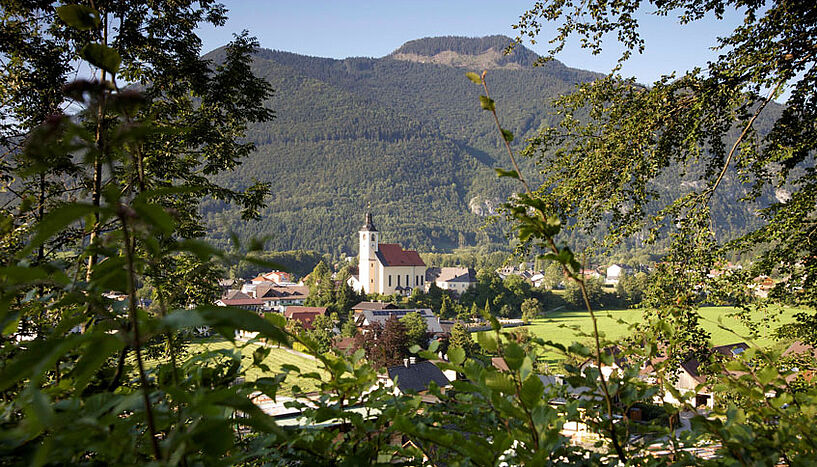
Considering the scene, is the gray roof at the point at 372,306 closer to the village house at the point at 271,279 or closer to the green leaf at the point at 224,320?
the village house at the point at 271,279

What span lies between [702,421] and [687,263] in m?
3.43

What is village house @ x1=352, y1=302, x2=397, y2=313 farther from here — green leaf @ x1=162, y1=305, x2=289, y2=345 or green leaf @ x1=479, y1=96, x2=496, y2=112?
green leaf @ x1=162, y1=305, x2=289, y2=345

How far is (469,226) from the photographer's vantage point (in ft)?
439

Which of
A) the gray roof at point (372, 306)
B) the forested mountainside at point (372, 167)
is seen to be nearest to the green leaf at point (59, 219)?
the gray roof at point (372, 306)

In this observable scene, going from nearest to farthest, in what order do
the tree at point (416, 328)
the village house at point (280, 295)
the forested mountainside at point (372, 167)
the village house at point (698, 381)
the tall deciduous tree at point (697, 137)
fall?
1. the village house at point (698, 381)
2. the tall deciduous tree at point (697, 137)
3. the tree at point (416, 328)
4. the village house at point (280, 295)
5. the forested mountainside at point (372, 167)

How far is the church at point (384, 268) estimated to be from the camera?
2645 inches

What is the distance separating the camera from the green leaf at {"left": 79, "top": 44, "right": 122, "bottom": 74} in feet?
1.95

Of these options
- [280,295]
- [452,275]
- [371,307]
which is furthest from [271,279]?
[371,307]

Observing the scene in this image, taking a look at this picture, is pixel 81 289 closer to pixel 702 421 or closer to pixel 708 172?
pixel 702 421

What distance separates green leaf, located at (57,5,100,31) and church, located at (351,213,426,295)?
65.4 meters

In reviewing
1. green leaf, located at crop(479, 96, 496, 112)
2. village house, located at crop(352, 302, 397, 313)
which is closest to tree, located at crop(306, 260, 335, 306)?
village house, located at crop(352, 302, 397, 313)

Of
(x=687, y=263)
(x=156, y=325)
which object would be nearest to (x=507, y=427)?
(x=156, y=325)

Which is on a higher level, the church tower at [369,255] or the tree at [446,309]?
the church tower at [369,255]

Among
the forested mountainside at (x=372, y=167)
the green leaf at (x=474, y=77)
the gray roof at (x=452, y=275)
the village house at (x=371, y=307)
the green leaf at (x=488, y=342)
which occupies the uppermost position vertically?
the forested mountainside at (x=372, y=167)
